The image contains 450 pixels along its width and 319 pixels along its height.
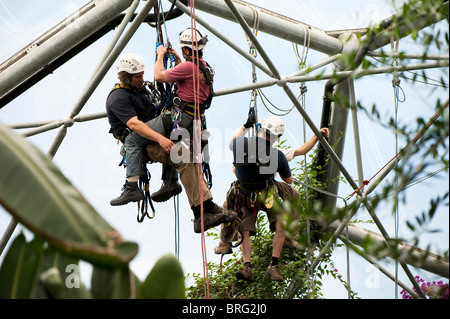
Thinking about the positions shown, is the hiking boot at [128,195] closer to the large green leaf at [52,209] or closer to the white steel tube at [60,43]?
the white steel tube at [60,43]

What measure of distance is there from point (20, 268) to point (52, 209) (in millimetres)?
434

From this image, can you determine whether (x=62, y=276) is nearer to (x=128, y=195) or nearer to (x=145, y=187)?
(x=128, y=195)

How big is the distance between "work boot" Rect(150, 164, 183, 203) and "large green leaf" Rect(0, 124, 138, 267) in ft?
13.1

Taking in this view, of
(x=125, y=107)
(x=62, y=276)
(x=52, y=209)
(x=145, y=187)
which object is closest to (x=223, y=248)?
(x=145, y=187)

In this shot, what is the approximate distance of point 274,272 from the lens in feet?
22.0

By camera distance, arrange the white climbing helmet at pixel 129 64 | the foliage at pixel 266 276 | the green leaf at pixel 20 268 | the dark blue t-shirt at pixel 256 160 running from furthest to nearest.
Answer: the foliage at pixel 266 276 < the dark blue t-shirt at pixel 256 160 < the white climbing helmet at pixel 129 64 < the green leaf at pixel 20 268

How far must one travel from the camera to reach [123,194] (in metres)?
5.71

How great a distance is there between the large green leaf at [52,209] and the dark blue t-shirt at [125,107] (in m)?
3.60

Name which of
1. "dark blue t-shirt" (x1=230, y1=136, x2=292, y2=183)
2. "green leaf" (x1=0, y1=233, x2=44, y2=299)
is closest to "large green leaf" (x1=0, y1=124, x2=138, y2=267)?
"green leaf" (x1=0, y1=233, x2=44, y2=299)

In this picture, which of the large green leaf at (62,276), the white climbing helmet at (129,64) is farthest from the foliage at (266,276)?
the large green leaf at (62,276)

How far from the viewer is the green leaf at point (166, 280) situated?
2014mm
